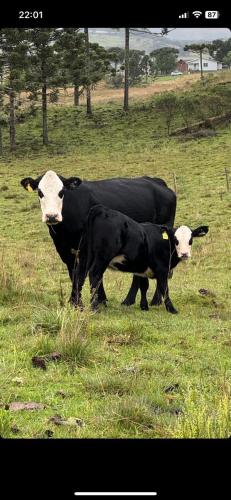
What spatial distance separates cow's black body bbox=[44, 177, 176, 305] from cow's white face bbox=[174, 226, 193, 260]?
2.75 feet

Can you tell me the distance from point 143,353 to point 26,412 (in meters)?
1.99

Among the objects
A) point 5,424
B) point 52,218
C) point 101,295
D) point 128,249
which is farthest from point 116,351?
point 101,295

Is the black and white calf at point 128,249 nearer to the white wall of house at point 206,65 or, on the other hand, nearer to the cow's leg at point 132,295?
the cow's leg at point 132,295

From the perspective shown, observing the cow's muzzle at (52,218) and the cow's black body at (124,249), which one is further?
the cow's black body at (124,249)

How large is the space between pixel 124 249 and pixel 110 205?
1368 millimetres

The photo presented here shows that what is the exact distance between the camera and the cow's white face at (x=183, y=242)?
9461 millimetres

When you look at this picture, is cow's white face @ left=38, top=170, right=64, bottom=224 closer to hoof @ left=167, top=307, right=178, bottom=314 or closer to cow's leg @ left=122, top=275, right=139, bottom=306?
cow's leg @ left=122, top=275, right=139, bottom=306

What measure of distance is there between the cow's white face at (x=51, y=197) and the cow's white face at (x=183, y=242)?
80.7 inches
